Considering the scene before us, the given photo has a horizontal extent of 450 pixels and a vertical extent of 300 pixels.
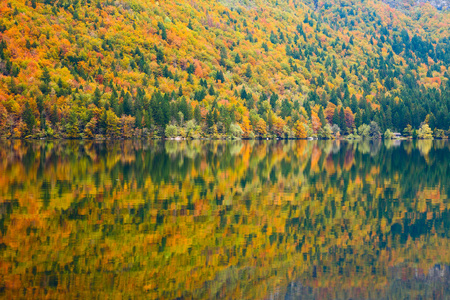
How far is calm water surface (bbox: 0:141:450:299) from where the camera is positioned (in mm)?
13844

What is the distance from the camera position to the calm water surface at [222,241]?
13.8 m

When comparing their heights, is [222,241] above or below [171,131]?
below

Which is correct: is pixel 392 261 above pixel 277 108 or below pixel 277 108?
below

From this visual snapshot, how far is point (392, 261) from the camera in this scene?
15.9 metres

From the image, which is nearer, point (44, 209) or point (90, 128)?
point (44, 209)

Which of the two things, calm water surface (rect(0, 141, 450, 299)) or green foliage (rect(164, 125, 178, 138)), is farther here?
green foliage (rect(164, 125, 178, 138))

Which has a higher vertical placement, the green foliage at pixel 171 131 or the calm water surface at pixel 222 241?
the green foliage at pixel 171 131

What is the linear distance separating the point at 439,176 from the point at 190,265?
2851 cm

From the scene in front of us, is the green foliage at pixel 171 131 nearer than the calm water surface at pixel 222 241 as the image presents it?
No

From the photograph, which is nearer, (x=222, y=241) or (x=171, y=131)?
(x=222, y=241)

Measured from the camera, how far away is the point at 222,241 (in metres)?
17.6

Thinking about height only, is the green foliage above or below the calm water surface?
above

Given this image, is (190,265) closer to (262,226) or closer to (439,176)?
(262,226)

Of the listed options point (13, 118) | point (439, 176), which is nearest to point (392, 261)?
point (439, 176)
